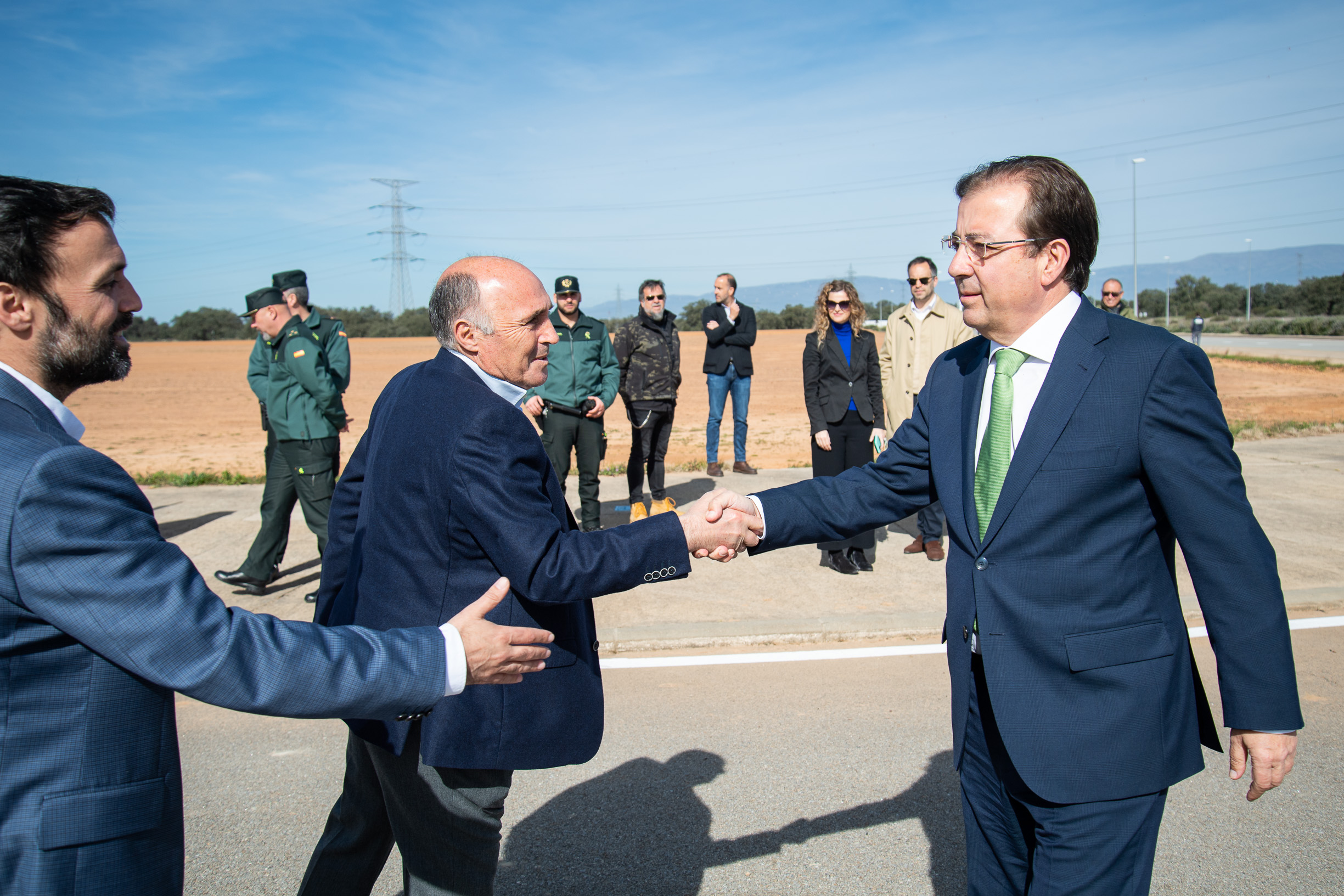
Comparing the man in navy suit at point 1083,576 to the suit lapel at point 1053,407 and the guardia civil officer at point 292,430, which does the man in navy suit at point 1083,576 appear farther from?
the guardia civil officer at point 292,430

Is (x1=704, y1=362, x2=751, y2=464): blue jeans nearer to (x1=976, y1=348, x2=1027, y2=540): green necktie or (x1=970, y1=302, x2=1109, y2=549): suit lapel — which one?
(x1=976, y1=348, x2=1027, y2=540): green necktie

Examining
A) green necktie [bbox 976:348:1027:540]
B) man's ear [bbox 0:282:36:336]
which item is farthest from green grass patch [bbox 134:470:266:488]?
green necktie [bbox 976:348:1027:540]

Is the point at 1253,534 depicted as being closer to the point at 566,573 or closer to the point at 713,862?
the point at 566,573

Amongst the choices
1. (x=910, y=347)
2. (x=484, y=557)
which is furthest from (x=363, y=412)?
(x=484, y=557)

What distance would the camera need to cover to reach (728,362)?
11.7 metres

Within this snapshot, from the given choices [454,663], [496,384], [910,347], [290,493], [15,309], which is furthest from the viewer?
[910,347]

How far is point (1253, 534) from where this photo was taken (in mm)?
2045

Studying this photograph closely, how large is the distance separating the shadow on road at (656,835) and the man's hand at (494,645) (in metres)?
1.59

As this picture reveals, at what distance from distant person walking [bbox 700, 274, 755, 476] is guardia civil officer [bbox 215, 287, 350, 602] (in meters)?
5.67

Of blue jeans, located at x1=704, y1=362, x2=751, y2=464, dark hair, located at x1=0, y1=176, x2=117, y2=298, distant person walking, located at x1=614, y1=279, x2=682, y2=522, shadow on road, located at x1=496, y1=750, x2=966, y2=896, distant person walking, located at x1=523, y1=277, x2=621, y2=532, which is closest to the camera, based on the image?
dark hair, located at x1=0, y1=176, x2=117, y2=298

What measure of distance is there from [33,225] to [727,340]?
10323 millimetres

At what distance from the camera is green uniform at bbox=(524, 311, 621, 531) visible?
8.14 m

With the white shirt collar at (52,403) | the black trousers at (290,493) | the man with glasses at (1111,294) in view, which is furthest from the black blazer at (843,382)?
the white shirt collar at (52,403)

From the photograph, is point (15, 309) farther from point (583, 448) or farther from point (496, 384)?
point (583, 448)
